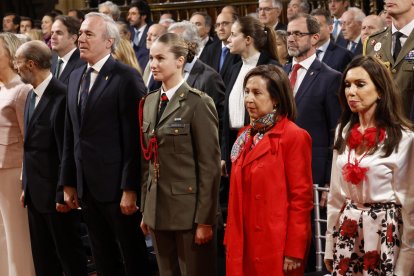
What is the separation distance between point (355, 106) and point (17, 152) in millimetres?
2402

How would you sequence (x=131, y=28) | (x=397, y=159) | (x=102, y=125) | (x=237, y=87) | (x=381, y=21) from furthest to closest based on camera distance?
(x=131, y=28)
(x=381, y=21)
(x=237, y=87)
(x=102, y=125)
(x=397, y=159)

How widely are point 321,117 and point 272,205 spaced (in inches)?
45.9

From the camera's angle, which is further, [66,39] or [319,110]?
[66,39]

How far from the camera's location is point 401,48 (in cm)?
410

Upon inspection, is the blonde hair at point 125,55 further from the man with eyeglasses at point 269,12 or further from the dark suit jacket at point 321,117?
the man with eyeglasses at point 269,12

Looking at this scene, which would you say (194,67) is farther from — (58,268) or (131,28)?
(131,28)

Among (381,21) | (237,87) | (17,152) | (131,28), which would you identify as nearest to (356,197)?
(237,87)

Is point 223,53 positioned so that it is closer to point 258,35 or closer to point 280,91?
point 258,35

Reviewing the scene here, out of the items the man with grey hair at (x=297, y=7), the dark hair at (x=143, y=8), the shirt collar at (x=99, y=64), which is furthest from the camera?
the dark hair at (x=143, y=8)

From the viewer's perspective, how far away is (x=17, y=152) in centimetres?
501

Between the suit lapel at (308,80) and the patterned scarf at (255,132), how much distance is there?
968mm

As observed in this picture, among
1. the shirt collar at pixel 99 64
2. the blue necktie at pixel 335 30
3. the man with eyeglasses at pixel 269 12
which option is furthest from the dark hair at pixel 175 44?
the blue necktie at pixel 335 30

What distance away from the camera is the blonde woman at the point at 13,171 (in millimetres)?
4980

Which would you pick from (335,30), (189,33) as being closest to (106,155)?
(189,33)
